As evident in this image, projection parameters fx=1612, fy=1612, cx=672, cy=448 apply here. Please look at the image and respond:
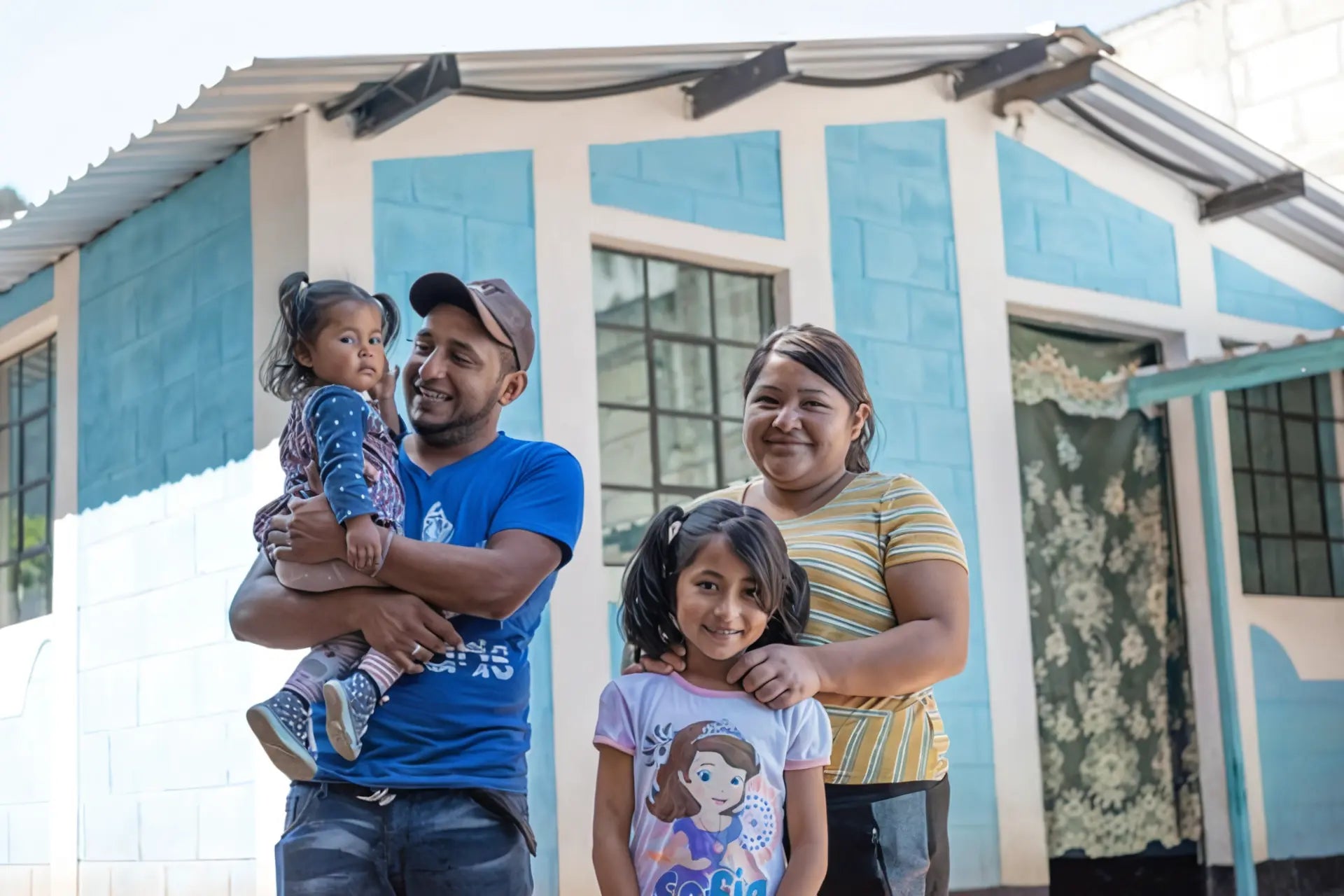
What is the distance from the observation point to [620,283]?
6387 mm

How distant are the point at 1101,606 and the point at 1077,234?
5.96 ft

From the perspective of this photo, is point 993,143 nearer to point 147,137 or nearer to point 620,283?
point 620,283

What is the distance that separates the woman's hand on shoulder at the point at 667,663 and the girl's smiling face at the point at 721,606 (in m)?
0.04

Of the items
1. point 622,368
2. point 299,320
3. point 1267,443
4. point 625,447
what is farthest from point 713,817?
point 1267,443

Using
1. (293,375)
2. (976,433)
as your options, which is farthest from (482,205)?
(293,375)

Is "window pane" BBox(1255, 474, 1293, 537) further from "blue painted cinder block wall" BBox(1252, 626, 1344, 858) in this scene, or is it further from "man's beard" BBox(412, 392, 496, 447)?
"man's beard" BBox(412, 392, 496, 447)

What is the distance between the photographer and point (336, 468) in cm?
262

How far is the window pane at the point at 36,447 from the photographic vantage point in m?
7.48

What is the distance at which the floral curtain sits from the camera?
7609 mm

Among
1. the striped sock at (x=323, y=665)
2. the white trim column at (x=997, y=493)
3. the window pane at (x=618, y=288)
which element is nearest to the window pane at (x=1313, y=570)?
the white trim column at (x=997, y=493)

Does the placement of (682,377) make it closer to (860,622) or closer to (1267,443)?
(1267,443)

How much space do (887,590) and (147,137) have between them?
4077 mm

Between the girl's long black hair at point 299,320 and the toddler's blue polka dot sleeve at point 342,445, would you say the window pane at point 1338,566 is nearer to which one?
the girl's long black hair at point 299,320

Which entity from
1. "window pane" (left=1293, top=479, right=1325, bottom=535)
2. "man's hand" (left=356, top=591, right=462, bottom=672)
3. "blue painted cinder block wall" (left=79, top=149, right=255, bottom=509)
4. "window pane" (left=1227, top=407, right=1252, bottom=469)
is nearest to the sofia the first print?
"man's hand" (left=356, top=591, right=462, bottom=672)
